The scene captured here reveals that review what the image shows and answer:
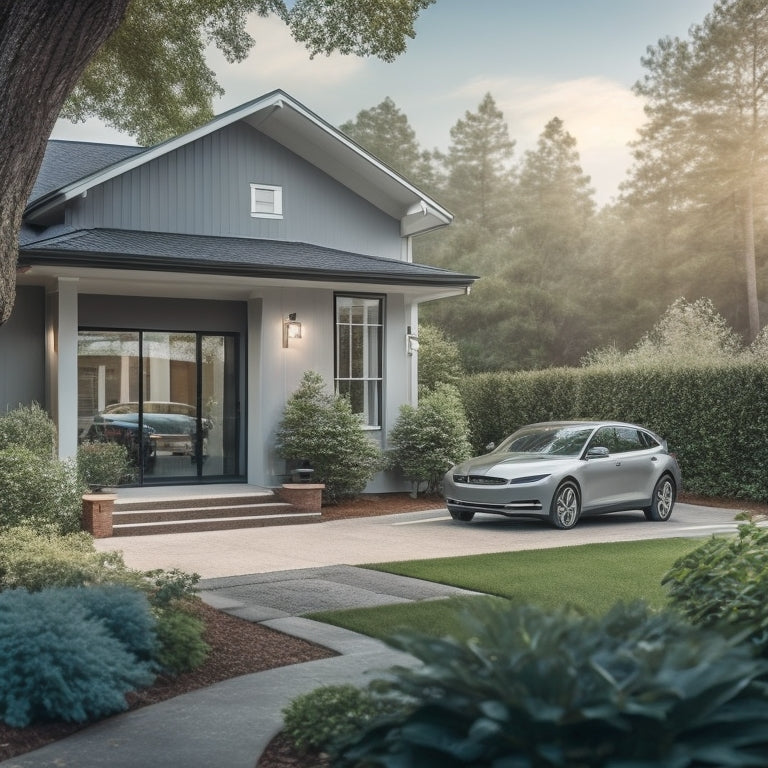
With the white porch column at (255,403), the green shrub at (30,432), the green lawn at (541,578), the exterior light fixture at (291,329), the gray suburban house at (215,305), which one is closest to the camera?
the green lawn at (541,578)

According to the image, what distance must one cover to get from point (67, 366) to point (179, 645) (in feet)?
30.9

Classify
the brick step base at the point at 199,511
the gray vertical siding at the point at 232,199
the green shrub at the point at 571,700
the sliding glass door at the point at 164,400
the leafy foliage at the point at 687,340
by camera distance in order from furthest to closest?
the leafy foliage at the point at 687,340 → the gray vertical siding at the point at 232,199 → the sliding glass door at the point at 164,400 → the brick step base at the point at 199,511 → the green shrub at the point at 571,700

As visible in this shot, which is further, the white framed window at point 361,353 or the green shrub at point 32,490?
the white framed window at point 361,353

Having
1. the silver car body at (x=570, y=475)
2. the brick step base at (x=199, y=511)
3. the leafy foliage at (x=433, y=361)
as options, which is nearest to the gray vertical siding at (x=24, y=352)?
the brick step base at (x=199, y=511)

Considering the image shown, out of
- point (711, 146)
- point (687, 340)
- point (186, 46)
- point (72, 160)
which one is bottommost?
point (687, 340)

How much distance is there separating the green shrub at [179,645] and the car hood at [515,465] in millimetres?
7994

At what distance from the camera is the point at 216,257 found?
15.0 m

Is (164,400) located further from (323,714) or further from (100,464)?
(323,714)

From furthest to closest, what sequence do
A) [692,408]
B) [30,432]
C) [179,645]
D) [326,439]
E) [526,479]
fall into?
[692,408], [326,439], [526,479], [30,432], [179,645]

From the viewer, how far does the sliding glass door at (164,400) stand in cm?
1579

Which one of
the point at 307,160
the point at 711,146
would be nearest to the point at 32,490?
the point at 307,160

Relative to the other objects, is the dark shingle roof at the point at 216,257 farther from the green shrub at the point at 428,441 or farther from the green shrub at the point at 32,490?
the green shrub at the point at 32,490

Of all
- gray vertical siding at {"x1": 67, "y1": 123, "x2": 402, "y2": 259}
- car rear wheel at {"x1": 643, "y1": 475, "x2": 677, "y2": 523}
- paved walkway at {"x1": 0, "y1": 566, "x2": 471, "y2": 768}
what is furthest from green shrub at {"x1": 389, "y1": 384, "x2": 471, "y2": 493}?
paved walkway at {"x1": 0, "y1": 566, "x2": 471, "y2": 768}

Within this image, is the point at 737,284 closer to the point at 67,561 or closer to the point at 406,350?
the point at 406,350
